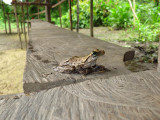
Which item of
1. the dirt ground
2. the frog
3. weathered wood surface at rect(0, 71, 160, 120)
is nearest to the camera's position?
weathered wood surface at rect(0, 71, 160, 120)

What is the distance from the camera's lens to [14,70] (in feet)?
Answer: 12.0

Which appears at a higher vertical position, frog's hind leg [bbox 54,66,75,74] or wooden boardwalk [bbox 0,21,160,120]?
frog's hind leg [bbox 54,66,75,74]

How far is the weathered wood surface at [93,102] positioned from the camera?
0.66 m

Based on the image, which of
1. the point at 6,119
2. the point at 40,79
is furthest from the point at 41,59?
the point at 6,119

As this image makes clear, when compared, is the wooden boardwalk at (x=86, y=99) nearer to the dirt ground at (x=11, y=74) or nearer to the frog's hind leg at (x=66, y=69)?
the frog's hind leg at (x=66, y=69)

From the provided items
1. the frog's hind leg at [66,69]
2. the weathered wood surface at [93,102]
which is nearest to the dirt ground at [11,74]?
the frog's hind leg at [66,69]

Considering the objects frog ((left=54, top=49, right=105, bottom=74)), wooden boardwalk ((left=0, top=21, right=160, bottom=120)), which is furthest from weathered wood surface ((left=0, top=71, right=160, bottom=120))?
frog ((left=54, top=49, right=105, bottom=74))

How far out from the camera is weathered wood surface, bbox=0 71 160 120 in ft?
2.17

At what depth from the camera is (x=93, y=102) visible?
74 cm

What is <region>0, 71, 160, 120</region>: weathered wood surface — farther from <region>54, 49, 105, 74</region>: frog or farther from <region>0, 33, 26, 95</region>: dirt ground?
<region>0, 33, 26, 95</region>: dirt ground

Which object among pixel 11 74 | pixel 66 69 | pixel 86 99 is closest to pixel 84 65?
pixel 66 69

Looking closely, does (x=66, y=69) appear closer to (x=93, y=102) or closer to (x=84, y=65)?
(x=84, y=65)

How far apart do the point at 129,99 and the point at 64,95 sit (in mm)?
331

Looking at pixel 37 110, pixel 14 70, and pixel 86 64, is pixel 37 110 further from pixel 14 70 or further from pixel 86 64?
pixel 14 70
